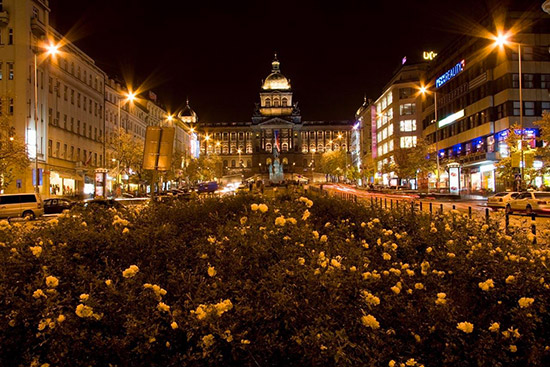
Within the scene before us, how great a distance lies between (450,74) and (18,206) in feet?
201

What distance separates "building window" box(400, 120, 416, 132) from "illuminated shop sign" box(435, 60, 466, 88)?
15.8 m

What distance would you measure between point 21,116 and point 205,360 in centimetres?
4908

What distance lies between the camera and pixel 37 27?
156ft

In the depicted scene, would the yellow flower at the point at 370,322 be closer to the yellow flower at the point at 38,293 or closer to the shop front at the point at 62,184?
the yellow flower at the point at 38,293

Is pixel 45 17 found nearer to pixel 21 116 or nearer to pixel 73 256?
pixel 21 116

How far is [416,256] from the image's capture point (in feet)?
21.4

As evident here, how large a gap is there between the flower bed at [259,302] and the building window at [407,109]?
90886 millimetres

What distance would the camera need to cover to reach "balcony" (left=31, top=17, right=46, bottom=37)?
1858 inches

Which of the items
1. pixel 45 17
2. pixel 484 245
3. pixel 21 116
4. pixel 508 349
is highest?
pixel 45 17

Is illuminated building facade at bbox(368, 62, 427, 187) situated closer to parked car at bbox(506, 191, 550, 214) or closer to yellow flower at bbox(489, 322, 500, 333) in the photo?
parked car at bbox(506, 191, 550, 214)

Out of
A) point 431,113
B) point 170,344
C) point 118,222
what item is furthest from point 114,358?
point 431,113

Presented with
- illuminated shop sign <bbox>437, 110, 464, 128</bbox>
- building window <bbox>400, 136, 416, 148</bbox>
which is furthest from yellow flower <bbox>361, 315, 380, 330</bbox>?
→ building window <bbox>400, 136, 416, 148</bbox>

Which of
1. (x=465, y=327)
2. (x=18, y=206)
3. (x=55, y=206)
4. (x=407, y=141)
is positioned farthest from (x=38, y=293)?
(x=407, y=141)

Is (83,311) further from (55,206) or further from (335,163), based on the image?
(335,163)
